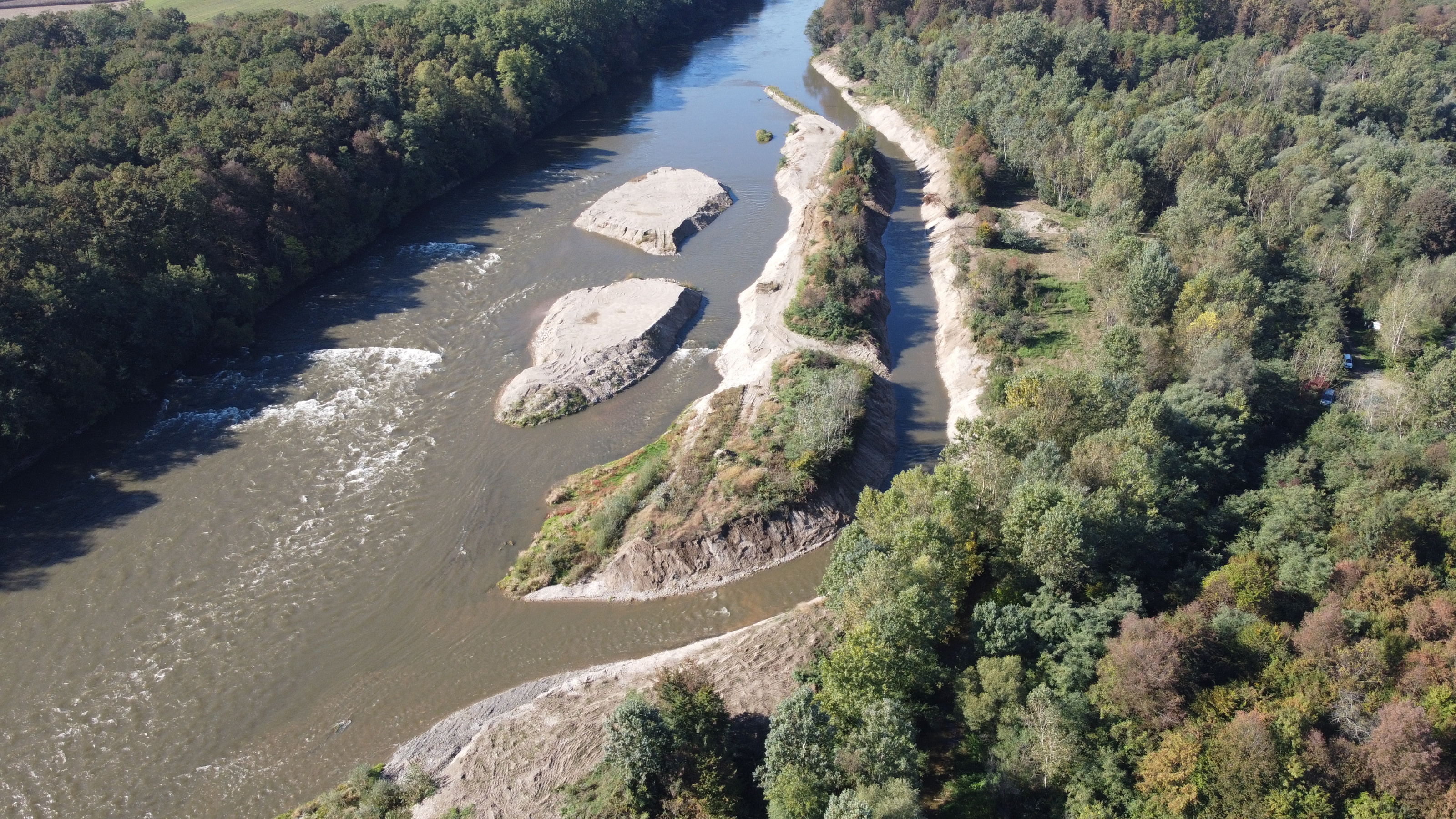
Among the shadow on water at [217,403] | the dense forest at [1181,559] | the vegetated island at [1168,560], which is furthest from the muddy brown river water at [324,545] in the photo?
the dense forest at [1181,559]

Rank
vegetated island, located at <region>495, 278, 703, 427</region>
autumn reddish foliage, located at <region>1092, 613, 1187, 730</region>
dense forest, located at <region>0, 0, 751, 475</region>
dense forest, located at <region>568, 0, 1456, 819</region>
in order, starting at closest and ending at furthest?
dense forest, located at <region>568, 0, 1456, 819</region>
autumn reddish foliage, located at <region>1092, 613, 1187, 730</region>
dense forest, located at <region>0, 0, 751, 475</region>
vegetated island, located at <region>495, 278, 703, 427</region>

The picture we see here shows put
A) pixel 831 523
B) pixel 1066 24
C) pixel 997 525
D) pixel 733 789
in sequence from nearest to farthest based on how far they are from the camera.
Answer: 1. pixel 733 789
2. pixel 997 525
3. pixel 831 523
4. pixel 1066 24

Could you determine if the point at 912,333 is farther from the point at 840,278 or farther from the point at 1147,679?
the point at 1147,679

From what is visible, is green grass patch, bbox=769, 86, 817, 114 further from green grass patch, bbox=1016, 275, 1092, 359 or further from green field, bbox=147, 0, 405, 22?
green grass patch, bbox=1016, 275, 1092, 359

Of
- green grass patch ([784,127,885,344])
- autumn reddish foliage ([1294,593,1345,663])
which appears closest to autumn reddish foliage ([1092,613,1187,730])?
autumn reddish foliage ([1294,593,1345,663])

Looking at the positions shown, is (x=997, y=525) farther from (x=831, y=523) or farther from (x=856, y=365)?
(x=856, y=365)

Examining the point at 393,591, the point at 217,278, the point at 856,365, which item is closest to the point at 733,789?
the point at 393,591
